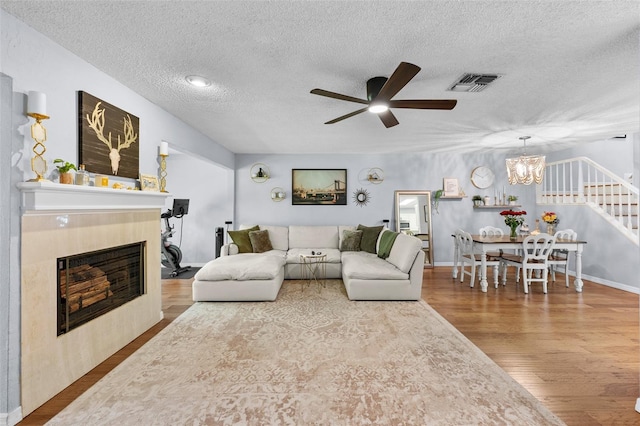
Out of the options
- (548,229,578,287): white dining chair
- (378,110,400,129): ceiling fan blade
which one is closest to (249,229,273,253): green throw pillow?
(378,110,400,129): ceiling fan blade

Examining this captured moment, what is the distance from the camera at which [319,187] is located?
6.38 metres

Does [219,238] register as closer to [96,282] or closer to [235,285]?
[235,285]

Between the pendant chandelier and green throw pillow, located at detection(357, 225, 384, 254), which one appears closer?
the pendant chandelier

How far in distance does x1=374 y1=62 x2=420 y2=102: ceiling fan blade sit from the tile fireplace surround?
94.7 inches

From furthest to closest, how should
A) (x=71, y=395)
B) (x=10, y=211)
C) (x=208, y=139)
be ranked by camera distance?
(x=208, y=139) < (x=71, y=395) < (x=10, y=211)

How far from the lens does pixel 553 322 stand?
10.6 feet

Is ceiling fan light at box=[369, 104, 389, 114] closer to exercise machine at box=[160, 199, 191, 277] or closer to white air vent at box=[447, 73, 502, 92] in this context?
white air vent at box=[447, 73, 502, 92]

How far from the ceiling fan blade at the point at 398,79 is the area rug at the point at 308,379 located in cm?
221

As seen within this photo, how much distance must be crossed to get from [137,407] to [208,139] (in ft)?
13.4

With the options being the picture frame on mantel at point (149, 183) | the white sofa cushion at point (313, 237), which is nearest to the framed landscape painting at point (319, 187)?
the white sofa cushion at point (313, 237)

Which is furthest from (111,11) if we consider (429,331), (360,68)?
(429,331)

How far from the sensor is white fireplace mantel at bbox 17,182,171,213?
5.96 feet

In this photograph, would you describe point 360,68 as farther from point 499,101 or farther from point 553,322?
point 553,322

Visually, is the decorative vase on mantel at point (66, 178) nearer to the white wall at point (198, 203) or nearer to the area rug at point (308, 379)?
the area rug at point (308, 379)
